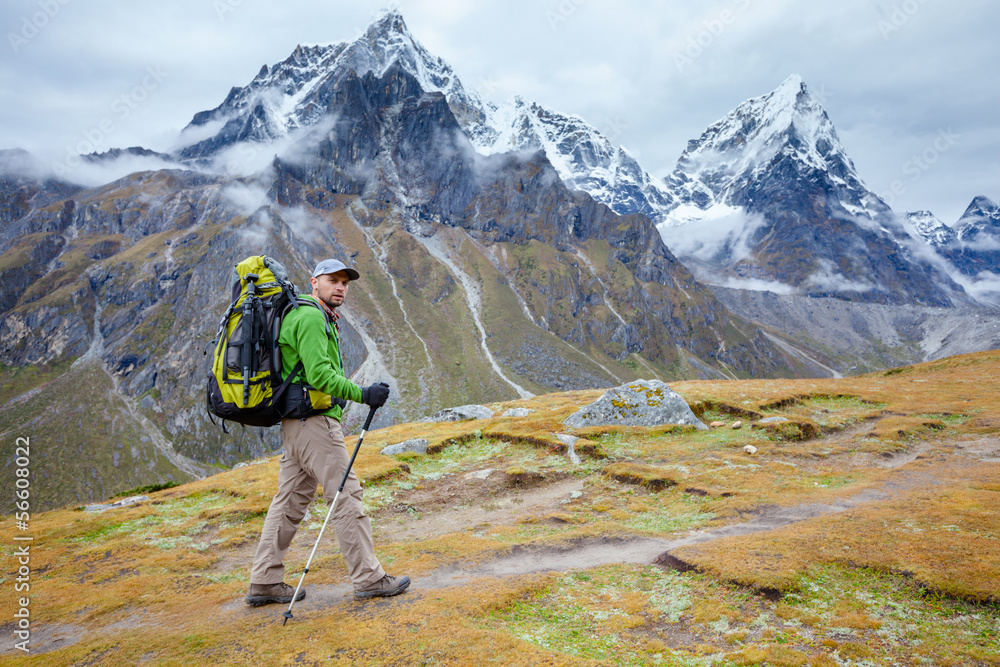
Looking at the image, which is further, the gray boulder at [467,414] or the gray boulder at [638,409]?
the gray boulder at [467,414]

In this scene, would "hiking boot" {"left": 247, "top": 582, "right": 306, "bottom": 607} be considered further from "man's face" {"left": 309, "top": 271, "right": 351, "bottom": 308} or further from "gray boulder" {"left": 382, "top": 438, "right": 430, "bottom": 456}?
"gray boulder" {"left": 382, "top": 438, "right": 430, "bottom": 456}

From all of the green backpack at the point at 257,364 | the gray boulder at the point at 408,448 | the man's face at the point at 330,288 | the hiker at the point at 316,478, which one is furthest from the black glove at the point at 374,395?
the gray boulder at the point at 408,448

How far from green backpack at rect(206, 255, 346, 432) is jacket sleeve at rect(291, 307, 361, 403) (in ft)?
1.05

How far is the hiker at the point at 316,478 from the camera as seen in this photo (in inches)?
311

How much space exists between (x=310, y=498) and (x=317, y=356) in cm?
274

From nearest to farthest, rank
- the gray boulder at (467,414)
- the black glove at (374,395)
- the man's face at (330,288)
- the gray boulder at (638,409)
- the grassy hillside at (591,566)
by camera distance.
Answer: the grassy hillside at (591,566) → the black glove at (374,395) → the man's face at (330,288) → the gray boulder at (638,409) → the gray boulder at (467,414)

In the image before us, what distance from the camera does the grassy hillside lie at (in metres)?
6.42

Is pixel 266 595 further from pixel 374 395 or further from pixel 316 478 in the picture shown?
pixel 374 395

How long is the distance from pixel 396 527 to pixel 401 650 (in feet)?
27.8

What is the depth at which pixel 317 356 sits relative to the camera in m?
7.81

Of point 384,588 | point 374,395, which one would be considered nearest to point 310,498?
point 384,588

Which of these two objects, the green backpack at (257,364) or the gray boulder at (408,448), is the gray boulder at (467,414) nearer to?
the gray boulder at (408,448)

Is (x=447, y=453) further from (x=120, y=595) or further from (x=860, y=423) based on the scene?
(x=860, y=423)

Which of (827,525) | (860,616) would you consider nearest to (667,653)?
(860,616)
